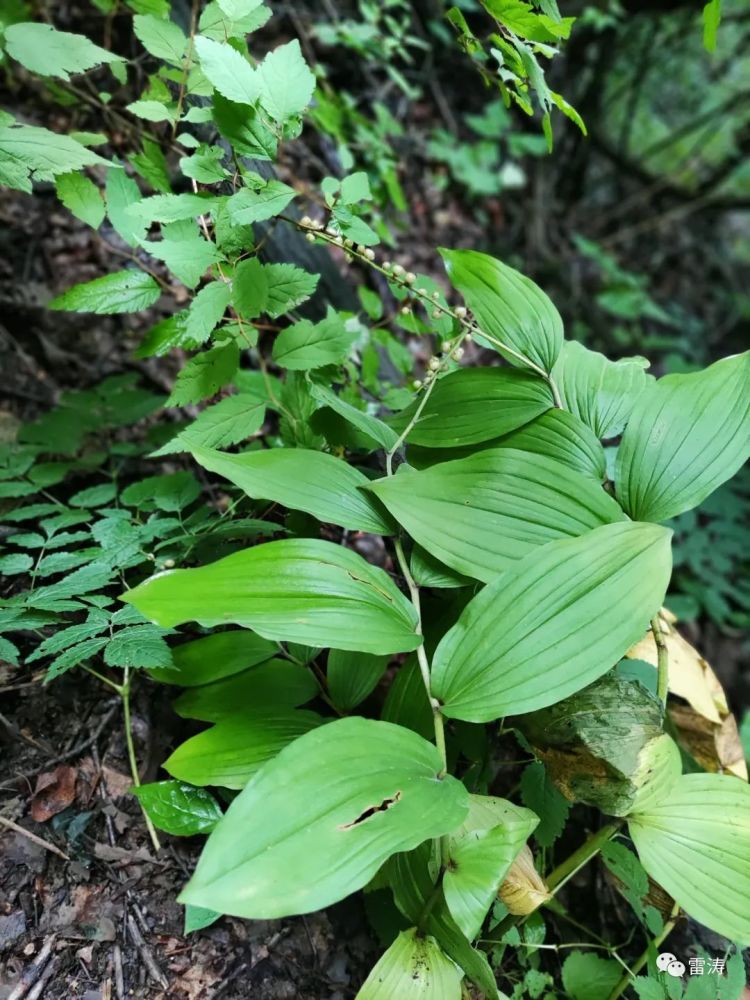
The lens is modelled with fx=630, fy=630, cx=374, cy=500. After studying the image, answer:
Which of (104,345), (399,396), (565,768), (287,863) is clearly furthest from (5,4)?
(565,768)

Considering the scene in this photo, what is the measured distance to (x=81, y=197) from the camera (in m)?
1.45

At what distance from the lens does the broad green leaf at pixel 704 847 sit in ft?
3.50

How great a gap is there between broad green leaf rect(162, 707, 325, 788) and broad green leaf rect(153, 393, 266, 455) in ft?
1.89

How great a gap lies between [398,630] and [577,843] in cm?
86

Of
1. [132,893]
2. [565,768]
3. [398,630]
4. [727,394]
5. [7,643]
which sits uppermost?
[727,394]

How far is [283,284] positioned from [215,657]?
81 cm

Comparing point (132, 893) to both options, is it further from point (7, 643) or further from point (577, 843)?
point (577, 843)

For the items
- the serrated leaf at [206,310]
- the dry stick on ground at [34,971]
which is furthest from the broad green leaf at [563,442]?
the dry stick on ground at [34,971]

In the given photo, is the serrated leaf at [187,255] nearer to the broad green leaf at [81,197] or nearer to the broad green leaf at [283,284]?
the broad green leaf at [283,284]

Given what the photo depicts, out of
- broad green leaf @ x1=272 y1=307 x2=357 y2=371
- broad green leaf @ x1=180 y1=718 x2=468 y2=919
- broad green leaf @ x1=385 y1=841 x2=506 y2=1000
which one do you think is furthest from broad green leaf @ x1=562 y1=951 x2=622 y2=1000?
broad green leaf @ x1=272 y1=307 x2=357 y2=371

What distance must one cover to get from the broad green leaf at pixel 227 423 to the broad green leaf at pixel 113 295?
290mm

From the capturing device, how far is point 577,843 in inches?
60.5

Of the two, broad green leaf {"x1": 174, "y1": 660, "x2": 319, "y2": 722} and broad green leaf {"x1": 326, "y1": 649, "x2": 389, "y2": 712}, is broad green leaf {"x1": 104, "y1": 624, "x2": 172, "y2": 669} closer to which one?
broad green leaf {"x1": 174, "y1": 660, "x2": 319, "y2": 722}

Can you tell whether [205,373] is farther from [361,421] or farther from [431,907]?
[431,907]
